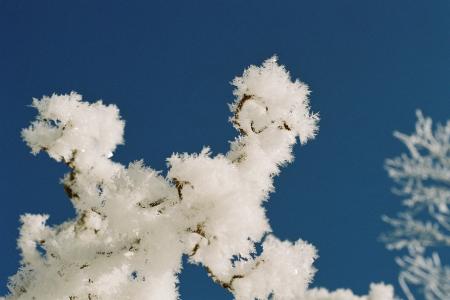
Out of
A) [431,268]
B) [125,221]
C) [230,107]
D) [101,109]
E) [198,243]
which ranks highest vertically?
[101,109]

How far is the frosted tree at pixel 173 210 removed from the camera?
549 centimetres

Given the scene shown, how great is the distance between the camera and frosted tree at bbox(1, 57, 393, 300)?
18.0 ft

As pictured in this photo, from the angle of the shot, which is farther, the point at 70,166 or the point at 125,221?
the point at 70,166

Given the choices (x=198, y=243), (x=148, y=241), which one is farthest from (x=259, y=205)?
(x=148, y=241)

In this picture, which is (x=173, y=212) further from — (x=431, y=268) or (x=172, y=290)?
(x=431, y=268)

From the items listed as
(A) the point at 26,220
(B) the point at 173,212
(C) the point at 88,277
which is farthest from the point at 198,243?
(A) the point at 26,220

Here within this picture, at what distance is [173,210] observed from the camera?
5699mm

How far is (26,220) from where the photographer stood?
7.52 metres

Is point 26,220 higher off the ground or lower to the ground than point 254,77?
higher

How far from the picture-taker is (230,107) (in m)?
6.21

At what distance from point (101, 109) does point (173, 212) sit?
1584mm

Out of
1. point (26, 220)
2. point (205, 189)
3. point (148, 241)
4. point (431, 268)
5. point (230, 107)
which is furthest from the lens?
point (26, 220)

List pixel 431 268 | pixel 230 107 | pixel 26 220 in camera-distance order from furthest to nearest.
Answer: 1. pixel 26 220
2. pixel 230 107
3. pixel 431 268

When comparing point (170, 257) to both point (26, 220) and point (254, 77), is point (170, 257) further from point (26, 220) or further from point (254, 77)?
point (26, 220)
